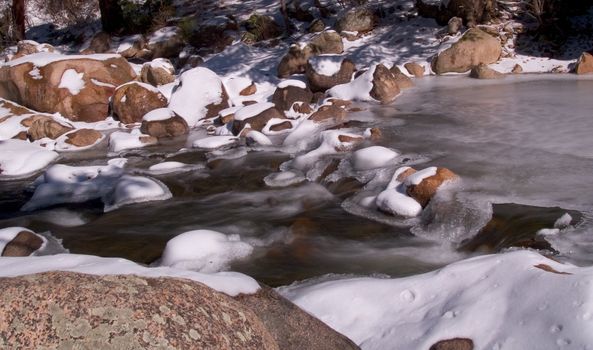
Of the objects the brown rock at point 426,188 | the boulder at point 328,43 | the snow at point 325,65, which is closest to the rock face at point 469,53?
the snow at point 325,65

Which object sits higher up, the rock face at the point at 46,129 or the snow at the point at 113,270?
the snow at the point at 113,270

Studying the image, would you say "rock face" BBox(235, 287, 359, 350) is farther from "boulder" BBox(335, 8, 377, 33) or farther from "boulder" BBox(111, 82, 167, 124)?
"boulder" BBox(335, 8, 377, 33)

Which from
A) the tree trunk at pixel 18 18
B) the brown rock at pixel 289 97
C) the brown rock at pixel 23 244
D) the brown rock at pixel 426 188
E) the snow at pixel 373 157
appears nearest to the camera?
the brown rock at pixel 23 244

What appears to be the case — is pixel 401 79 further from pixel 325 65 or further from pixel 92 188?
pixel 92 188

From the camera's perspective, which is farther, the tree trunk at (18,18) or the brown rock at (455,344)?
the tree trunk at (18,18)

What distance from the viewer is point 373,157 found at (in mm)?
7262

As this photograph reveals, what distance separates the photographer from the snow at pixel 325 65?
41.2 ft

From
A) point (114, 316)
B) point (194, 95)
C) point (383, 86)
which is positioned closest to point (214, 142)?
point (194, 95)

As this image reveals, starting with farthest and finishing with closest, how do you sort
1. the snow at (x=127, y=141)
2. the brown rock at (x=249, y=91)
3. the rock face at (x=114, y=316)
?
1. the brown rock at (x=249, y=91)
2. the snow at (x=127, y=141)
3. the rock face at (x=114, y=316)

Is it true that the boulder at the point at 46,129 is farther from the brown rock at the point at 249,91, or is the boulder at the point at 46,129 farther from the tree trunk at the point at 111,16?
the tree trunk at the point at 111,16

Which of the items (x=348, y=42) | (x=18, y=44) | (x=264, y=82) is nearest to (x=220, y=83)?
(x=264, y=82)

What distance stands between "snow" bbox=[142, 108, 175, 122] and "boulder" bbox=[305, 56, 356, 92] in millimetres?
3077

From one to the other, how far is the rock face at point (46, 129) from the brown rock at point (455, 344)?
377 inches

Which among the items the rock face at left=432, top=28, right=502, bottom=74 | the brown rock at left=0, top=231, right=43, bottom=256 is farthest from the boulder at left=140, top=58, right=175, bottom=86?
→ the brown rock at left=0, top=231, right=43, bottom=256
